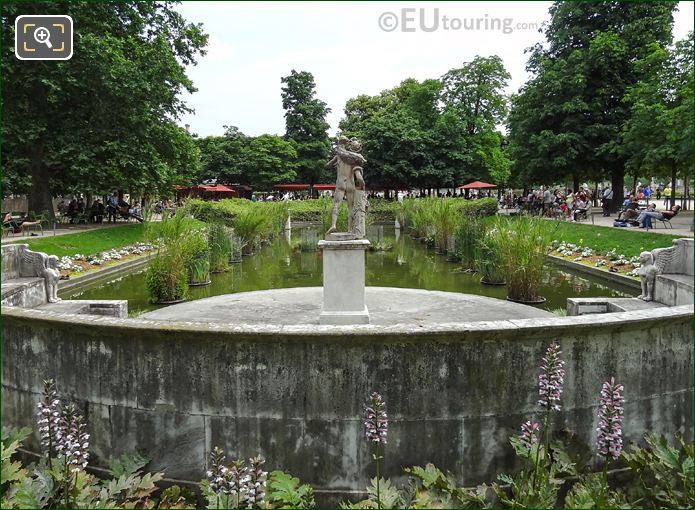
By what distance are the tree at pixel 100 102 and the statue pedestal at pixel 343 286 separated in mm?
17430

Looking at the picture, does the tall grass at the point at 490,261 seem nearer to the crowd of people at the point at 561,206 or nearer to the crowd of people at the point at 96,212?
the crowd of people at the point at 561,206

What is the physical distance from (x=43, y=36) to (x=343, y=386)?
12.1 feet

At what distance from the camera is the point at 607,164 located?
32.1m

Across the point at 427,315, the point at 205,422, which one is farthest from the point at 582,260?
the point at 205,422

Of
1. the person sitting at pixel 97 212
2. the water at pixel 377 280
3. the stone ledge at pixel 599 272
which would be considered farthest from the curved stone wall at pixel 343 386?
the person sitting at pixel 97 212

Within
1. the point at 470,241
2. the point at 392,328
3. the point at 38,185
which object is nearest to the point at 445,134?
the point at 38,185

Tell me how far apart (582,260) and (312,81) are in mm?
52824

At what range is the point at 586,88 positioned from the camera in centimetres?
3130

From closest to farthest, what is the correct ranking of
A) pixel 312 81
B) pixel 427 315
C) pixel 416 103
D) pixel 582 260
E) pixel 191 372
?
pixel 191 372 → pixel 427 315 → pixel 582 260 → pixel 416 103 → pixel 312 81

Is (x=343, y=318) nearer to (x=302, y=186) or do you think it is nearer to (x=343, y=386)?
(x=343, y=386)

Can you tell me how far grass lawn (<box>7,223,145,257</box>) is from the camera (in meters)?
17.7

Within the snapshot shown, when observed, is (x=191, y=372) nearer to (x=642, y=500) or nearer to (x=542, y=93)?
(x=642, y=500)

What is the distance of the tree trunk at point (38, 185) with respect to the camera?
2553 cm

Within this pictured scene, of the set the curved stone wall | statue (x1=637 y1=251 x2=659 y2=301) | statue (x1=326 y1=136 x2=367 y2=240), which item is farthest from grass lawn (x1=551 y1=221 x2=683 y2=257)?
the curved stone wall
